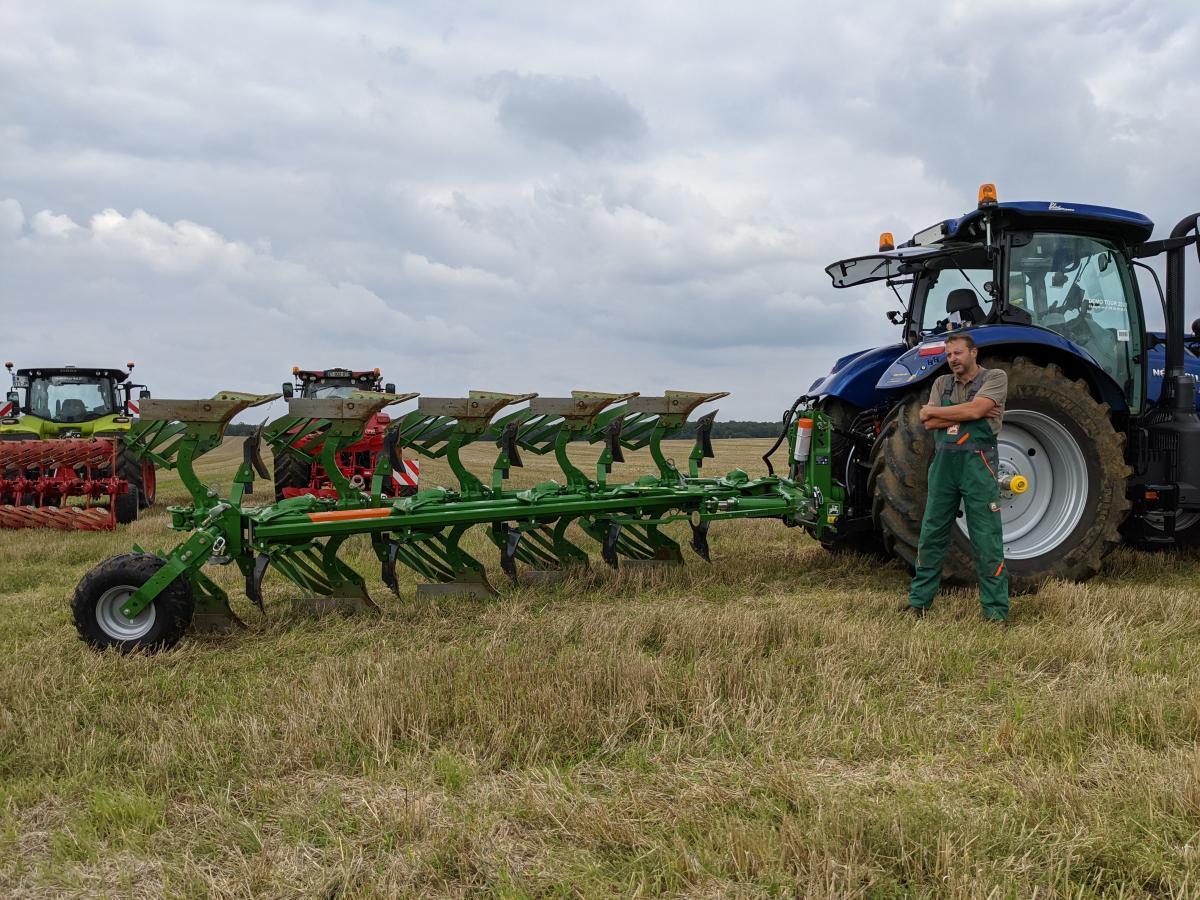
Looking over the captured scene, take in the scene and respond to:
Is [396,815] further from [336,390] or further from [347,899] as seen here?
[336,390]

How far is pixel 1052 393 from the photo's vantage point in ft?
16.8

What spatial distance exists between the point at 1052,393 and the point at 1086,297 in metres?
1.04

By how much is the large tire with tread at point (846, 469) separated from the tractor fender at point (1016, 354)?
0.66 metres

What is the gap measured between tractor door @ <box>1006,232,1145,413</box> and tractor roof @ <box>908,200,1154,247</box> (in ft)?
0.24

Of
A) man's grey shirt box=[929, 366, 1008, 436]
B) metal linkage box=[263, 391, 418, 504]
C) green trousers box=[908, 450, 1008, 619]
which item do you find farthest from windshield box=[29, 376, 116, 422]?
man's grey shirt box=[929, 366, 1008, 436]

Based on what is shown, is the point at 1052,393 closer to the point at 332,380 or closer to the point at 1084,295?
the point at 1084,295

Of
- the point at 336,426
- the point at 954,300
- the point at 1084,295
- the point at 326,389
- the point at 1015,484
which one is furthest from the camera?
the point at 326,389

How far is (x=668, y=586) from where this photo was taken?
18.2 feet

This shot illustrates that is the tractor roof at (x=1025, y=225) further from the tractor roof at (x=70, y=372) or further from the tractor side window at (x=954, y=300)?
the tractor roof at (x=70, y=372)

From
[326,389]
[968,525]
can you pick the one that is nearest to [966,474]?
[968,525]

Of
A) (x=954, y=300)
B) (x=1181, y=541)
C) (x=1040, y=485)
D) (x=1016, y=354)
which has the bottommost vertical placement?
(x=1181, y=541)

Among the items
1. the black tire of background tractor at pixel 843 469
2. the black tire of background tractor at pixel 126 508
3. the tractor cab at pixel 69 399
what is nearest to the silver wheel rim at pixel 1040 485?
the black tire of background tractor at pixel 843 469

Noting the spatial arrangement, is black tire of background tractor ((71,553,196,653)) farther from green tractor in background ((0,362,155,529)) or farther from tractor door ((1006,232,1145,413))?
tractor door ((1006,232,1145,413))

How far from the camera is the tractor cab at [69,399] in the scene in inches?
491
